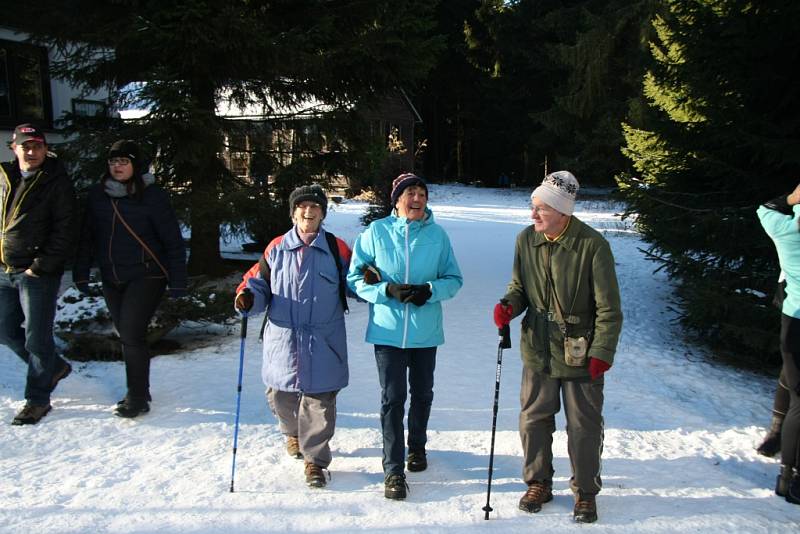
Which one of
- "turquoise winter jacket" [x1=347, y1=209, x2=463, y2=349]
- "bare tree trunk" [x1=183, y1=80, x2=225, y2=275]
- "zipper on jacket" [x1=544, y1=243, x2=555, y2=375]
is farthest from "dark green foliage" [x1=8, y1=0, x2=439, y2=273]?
"zipper on jacket" [x1=544, y1=243, x2=555, y2=375]

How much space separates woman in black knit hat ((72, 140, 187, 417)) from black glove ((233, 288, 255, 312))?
1.25 meters

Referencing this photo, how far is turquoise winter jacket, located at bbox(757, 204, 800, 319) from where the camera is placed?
13.0 feet

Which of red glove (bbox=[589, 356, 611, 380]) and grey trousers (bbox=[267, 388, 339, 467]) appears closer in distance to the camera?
red glove (bbox=[589, 356, 611, 380])

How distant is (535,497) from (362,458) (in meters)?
1.25

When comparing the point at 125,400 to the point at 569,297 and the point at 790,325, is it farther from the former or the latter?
the point at 790,325

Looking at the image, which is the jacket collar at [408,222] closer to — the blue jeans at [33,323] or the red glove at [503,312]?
the red glove at [503,312]

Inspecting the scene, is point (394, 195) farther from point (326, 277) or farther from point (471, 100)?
point (471, 100)

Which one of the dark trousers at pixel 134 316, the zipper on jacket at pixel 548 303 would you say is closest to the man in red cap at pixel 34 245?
the dark trousers at pixel 134 316

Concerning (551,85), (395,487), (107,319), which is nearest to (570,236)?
(395,487)

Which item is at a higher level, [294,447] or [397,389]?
[397,389]

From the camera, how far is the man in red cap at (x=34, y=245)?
4586 mm

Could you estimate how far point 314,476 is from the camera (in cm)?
382

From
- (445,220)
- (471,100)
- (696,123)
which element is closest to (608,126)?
(445,220)

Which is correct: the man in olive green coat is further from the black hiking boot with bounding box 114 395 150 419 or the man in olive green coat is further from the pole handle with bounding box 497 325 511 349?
the black hiking boot with bounding box 114 395 150 419
